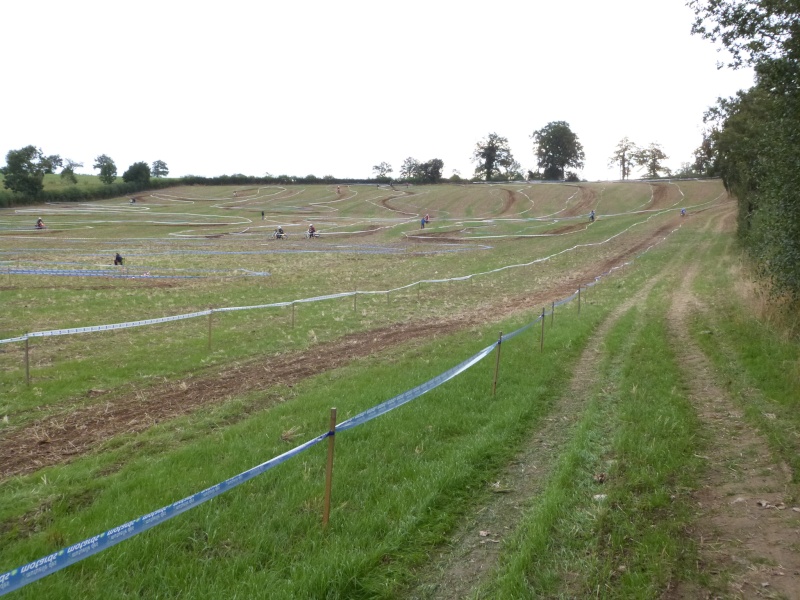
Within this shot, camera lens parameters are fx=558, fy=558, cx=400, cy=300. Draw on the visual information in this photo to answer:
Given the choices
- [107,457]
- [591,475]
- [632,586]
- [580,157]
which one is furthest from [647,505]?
[580,157]

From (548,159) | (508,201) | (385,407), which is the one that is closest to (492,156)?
(548,159)

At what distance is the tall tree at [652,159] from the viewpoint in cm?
14238

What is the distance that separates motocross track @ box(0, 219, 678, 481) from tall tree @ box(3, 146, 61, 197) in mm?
102118

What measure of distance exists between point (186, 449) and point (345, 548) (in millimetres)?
3236

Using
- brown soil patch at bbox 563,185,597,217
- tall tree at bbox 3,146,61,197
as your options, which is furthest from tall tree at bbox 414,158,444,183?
tall tree at bbox 3,146,61,197

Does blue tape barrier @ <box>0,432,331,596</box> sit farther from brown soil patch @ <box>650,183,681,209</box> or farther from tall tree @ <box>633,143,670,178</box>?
tall tree @ <box>633,143,670,178</box>

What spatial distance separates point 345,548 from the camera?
198 inches

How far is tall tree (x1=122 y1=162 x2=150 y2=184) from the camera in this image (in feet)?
396

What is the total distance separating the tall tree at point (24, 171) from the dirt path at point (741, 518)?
112m

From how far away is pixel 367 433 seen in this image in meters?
7.76

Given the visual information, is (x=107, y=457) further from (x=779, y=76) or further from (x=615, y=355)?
(x=779, y=76)

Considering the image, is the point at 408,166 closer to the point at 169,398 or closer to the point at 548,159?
the point at 548,159

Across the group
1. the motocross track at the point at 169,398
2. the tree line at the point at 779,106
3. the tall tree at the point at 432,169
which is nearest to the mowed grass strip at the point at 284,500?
the motocross track at the point at 169,398

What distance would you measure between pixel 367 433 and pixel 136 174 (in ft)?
426
